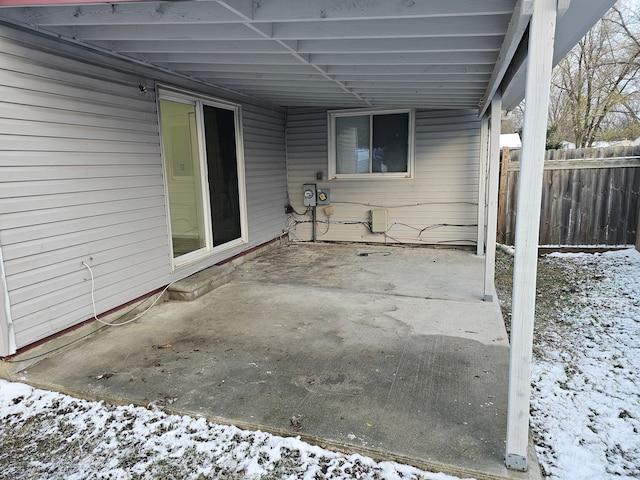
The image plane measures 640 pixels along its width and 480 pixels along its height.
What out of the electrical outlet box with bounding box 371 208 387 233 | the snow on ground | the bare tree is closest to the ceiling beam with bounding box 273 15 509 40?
the snow on ground

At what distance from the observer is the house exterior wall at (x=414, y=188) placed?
6.77m

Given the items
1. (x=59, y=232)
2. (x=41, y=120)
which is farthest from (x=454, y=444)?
(x=41, y=120)


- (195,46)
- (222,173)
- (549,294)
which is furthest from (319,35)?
(549,294)

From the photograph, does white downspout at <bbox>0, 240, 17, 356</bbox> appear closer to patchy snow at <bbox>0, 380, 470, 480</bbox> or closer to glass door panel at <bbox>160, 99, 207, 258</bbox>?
patchy snow at <bbox>0, 380, 470, 480</bbox>

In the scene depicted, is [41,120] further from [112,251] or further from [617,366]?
[617,366]

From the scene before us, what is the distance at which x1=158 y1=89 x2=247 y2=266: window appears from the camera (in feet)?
15.2

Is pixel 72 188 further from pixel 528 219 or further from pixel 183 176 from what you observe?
pixel 528 219

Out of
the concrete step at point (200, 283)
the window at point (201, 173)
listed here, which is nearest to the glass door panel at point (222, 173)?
the window at point (201, 173)

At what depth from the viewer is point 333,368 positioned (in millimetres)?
2904

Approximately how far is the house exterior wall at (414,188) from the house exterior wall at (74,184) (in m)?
3.13

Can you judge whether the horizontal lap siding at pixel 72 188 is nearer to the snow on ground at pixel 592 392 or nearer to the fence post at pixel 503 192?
the snow on ground at pixel 592 392

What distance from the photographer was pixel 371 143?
7188mm

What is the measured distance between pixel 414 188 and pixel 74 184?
17.0 feet

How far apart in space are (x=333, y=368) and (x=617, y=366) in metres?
2.13
